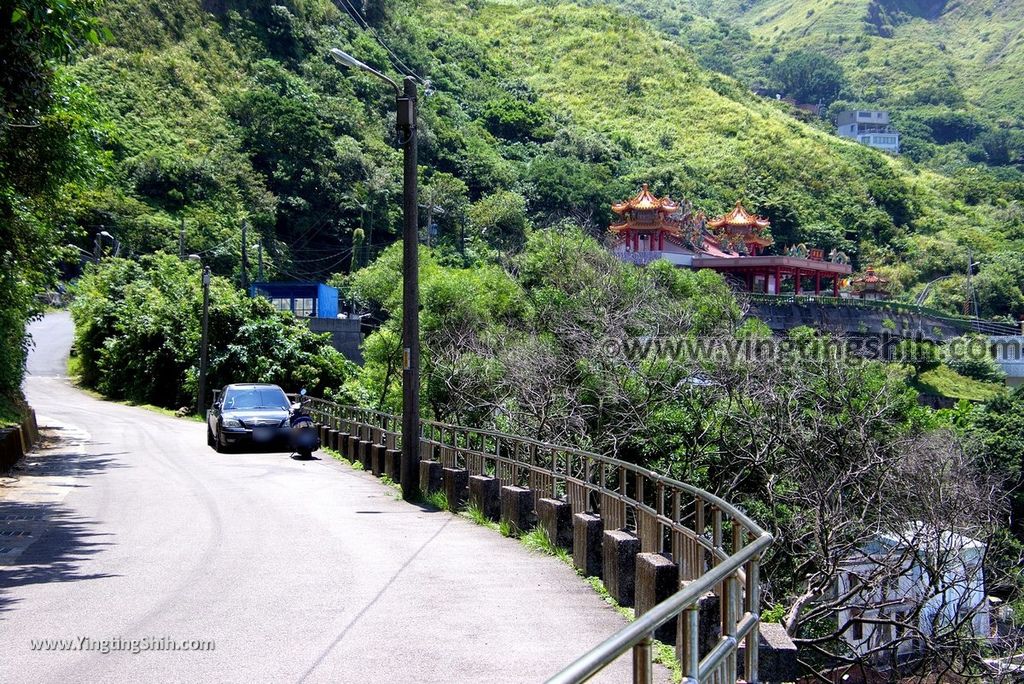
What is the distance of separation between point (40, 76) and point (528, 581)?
935 cm

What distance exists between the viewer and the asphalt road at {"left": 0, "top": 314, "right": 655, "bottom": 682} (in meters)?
7.09

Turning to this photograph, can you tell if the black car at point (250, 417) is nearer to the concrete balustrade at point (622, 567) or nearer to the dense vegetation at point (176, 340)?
the dense vegetation at point (176, 340)

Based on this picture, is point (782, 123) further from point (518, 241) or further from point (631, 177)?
point (518, 241)

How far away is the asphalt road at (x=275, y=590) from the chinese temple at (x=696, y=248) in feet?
204

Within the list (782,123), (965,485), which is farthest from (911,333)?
(782,123)

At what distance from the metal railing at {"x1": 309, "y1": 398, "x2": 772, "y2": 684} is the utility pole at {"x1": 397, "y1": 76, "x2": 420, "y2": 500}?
35cm

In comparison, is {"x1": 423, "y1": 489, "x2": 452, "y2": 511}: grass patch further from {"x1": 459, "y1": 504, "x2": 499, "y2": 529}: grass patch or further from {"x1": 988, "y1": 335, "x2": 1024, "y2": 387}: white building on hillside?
{"x1": 988, "y1": 335, "x2": 1024, "y2": 387}: white building on hillside

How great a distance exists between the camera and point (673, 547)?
27.1 feet

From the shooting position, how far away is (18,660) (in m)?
6.98

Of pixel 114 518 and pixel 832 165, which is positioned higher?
pixel 832 165

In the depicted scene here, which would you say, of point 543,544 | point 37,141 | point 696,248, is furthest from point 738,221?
point 543,544

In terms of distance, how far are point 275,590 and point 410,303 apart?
26.3 ft

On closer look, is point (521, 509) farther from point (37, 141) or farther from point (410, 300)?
point (37, 141)

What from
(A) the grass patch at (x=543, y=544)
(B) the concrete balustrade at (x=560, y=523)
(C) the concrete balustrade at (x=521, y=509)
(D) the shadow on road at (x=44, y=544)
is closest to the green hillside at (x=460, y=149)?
(D) the shadow on road at (x=44, y=544)
